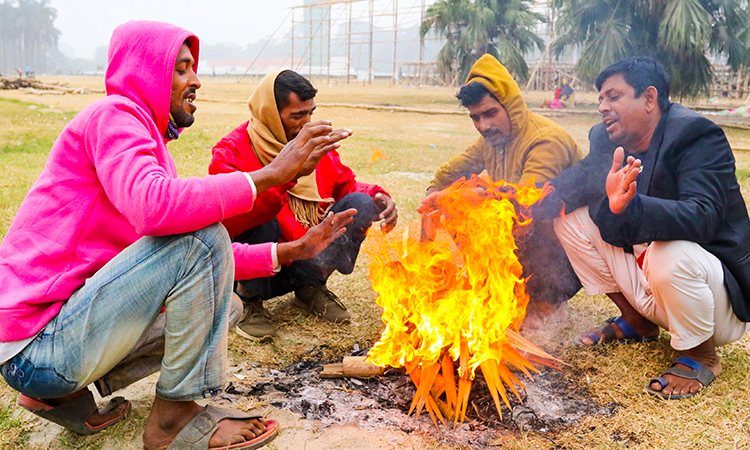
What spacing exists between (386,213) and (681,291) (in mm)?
1734

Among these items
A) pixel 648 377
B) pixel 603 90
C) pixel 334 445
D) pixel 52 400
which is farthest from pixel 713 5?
pixel 52 400

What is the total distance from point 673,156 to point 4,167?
28.9 feet

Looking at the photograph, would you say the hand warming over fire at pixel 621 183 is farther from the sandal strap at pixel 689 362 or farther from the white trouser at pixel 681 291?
the sandal strap at pixel 689 362

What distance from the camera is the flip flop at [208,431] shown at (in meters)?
2.29

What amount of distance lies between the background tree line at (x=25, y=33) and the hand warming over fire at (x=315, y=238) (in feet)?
363

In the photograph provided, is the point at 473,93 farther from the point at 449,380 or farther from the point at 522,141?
the point at 449,380

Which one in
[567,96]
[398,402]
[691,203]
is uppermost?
[567,96]

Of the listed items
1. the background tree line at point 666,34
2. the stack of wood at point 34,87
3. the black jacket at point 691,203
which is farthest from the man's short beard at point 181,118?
the stack of wood at point 34,87

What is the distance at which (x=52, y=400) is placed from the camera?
2324 mm

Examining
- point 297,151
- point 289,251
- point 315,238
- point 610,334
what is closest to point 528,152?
point 610,334

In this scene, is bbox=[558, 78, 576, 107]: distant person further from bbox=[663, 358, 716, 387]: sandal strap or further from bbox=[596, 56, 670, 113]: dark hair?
bbox=[663, 358, 716, 387]: sandal strap

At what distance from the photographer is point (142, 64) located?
218cm

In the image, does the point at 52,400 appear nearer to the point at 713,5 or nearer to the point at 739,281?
the point at 739,281

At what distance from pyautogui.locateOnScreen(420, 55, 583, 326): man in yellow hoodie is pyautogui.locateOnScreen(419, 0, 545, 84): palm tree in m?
15.3
